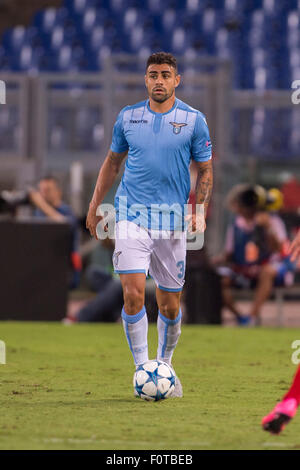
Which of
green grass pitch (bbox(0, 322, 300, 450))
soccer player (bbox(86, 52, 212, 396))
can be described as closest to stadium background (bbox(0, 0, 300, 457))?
green grass pitch (bbox(0, 322, 300, 450))

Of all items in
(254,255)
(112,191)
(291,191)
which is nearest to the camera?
(254,255)

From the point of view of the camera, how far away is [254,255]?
10.2 metres

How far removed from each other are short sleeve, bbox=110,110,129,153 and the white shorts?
45cm

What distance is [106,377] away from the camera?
5.95 metres

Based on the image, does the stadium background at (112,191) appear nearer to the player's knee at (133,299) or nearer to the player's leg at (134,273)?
the player's leg at (134,273)

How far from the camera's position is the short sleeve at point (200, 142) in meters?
5.05

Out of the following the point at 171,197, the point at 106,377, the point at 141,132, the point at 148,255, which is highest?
the point at 141,132

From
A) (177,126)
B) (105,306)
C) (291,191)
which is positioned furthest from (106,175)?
(291,191)

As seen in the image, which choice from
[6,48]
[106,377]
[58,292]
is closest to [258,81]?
[6,48]

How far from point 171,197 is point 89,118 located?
9.67 m

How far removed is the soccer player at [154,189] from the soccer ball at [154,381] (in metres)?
0.14

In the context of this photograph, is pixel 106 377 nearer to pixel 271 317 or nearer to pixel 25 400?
pixel 25 400

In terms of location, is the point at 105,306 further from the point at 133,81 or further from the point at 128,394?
the point at 128,394

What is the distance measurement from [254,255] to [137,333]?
5.39 metres
